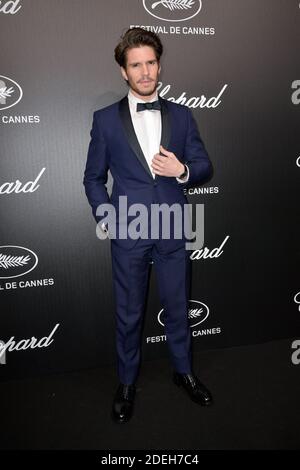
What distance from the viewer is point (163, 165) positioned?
1.88 metres

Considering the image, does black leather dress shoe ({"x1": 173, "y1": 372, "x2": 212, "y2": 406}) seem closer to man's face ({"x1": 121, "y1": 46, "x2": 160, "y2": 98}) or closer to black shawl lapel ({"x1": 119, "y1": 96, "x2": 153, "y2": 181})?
black shawl lapel ({"x1": 119, "y1": 96, "x2": 153, "y2": 181})

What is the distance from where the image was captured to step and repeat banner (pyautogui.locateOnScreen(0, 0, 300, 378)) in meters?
2.31

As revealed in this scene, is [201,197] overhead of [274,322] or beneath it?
overhead

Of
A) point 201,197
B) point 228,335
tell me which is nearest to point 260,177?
point 201,197

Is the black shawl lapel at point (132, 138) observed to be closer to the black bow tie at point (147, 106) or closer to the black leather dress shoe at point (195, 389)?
the black bow tie at point (147, 106)

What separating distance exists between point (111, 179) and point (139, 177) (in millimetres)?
566

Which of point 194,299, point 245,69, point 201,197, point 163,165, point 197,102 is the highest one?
point 245,69

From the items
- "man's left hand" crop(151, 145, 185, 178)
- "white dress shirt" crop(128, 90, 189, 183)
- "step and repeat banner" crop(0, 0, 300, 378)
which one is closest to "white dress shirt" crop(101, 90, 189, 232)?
"white dress shirt" crop(128, 90, 189, 183)

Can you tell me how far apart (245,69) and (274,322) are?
74.9 inches

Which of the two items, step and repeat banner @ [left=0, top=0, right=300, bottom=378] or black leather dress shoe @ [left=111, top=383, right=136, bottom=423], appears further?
step and repeat banner @ [left=0, top=0, right=300, bottom=378]

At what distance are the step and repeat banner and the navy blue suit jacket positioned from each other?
0.42 metres

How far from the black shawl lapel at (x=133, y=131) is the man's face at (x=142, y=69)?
0.13 meters

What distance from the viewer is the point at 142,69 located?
190 cm
